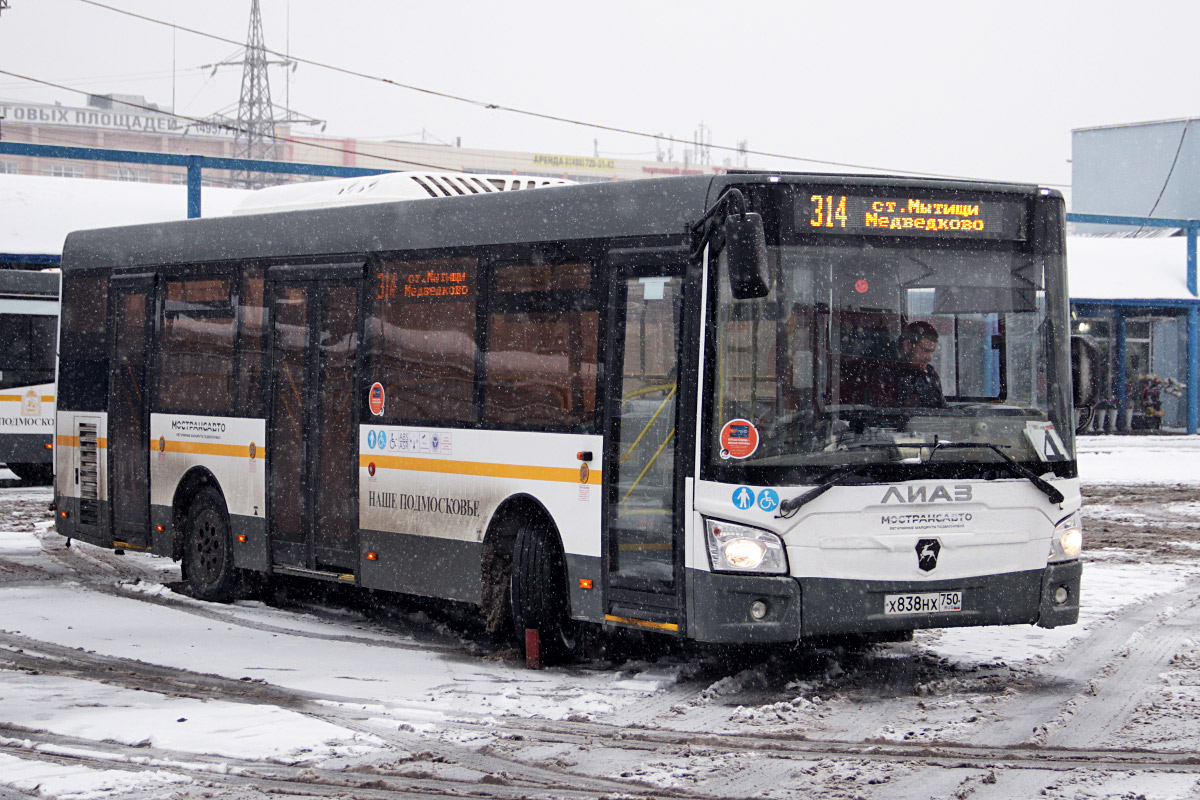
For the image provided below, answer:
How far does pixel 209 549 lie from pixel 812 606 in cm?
645

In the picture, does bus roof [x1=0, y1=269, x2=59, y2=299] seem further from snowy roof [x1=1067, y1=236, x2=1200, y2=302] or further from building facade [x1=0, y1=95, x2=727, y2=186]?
building facade [x1=0, y1=95, x2=727, y2=186]

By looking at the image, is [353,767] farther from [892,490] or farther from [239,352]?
[239,352]

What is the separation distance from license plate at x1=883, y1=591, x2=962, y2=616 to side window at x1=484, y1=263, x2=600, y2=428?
7.01 feet

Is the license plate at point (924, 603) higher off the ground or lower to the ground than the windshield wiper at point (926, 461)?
lower

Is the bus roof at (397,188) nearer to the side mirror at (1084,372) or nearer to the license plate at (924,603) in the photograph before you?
the side mirror at (1084,372)

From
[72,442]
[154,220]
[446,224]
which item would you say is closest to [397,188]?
[446,224]

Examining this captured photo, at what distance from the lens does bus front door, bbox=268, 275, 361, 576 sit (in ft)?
37.6

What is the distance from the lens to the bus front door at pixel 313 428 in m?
11.5

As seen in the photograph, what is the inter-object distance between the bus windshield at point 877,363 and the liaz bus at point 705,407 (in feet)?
0.05

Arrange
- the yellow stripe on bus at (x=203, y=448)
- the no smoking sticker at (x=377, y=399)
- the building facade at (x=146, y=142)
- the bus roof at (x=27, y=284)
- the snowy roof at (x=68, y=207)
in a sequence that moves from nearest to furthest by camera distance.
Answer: the no smoking sticker at (x=377, y=399), the yellow stripe on bus at (x=203, y=448), the bus roof at (x=27, y=284), the snowy roof at (x=68, y=207), the building facade at (x=146, y=142)

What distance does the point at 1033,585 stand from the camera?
8.94 meters

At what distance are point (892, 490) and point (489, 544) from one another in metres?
2.95

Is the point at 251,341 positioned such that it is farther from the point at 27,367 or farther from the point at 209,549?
the point at 27,367

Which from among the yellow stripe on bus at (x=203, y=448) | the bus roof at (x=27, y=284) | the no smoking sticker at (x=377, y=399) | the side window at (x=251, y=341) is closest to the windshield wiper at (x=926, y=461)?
the no smoking sticker at (x=377, y=399)
